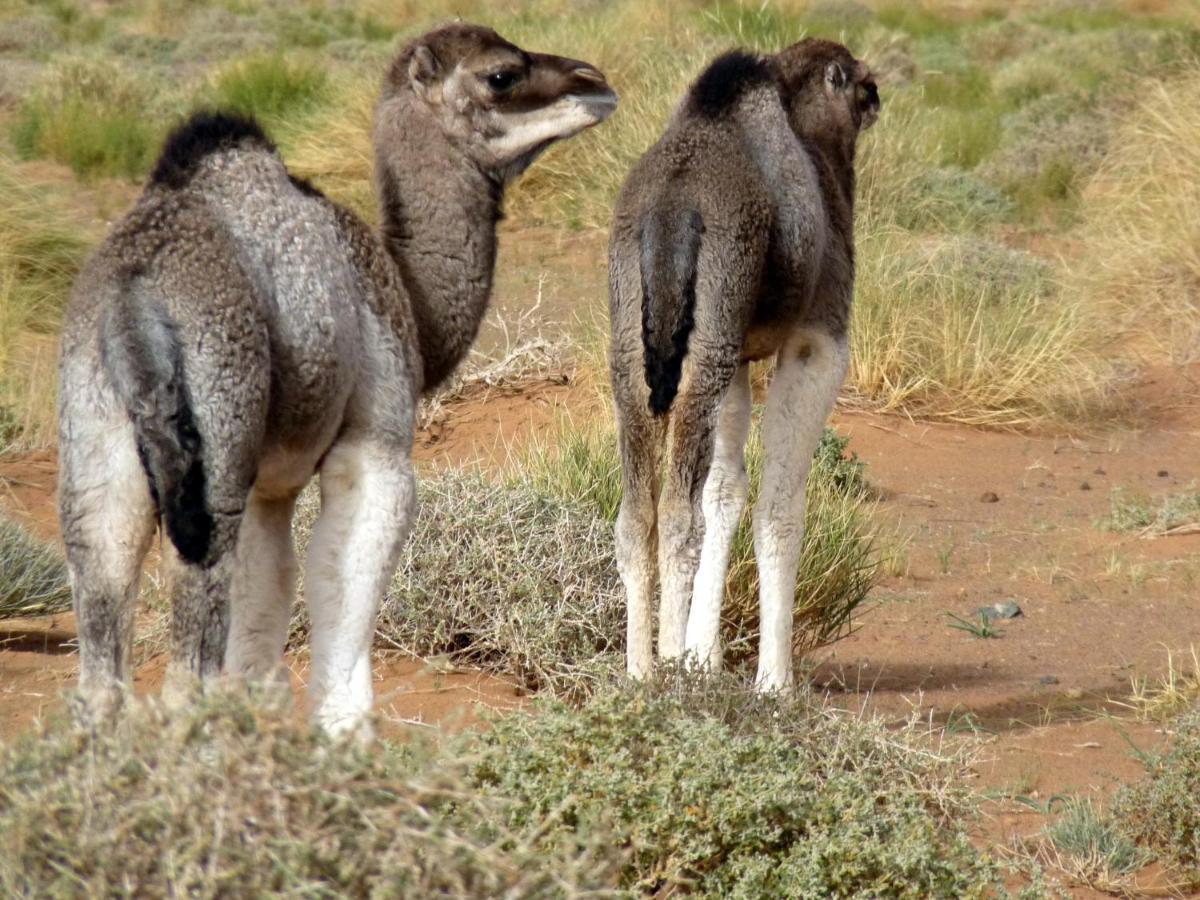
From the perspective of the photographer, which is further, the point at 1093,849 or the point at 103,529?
the point at 1093,849

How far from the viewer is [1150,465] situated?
11.5 meters

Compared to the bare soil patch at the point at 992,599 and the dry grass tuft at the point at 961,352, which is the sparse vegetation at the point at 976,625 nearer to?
the bare soil patch at the point at 992,599

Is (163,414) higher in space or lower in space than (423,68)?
lower

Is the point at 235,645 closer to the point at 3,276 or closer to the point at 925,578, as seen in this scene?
the point at 925,578

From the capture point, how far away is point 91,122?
62.2 feet

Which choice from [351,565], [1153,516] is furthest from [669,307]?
[1153,516]

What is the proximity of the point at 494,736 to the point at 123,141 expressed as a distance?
1552cm

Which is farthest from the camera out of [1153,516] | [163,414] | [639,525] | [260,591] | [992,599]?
[1153,516]

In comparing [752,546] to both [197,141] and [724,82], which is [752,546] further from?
[197,141]

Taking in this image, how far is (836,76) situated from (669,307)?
61.4 inches

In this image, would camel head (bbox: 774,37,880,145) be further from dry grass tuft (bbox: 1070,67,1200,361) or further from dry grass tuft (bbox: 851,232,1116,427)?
dry grass tuft (bbox: 1070,67,1200,361)

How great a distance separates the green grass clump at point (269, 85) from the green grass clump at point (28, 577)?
12.5 metres

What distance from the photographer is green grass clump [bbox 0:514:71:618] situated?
7.39 m

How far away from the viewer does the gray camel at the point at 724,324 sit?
5.50 m
